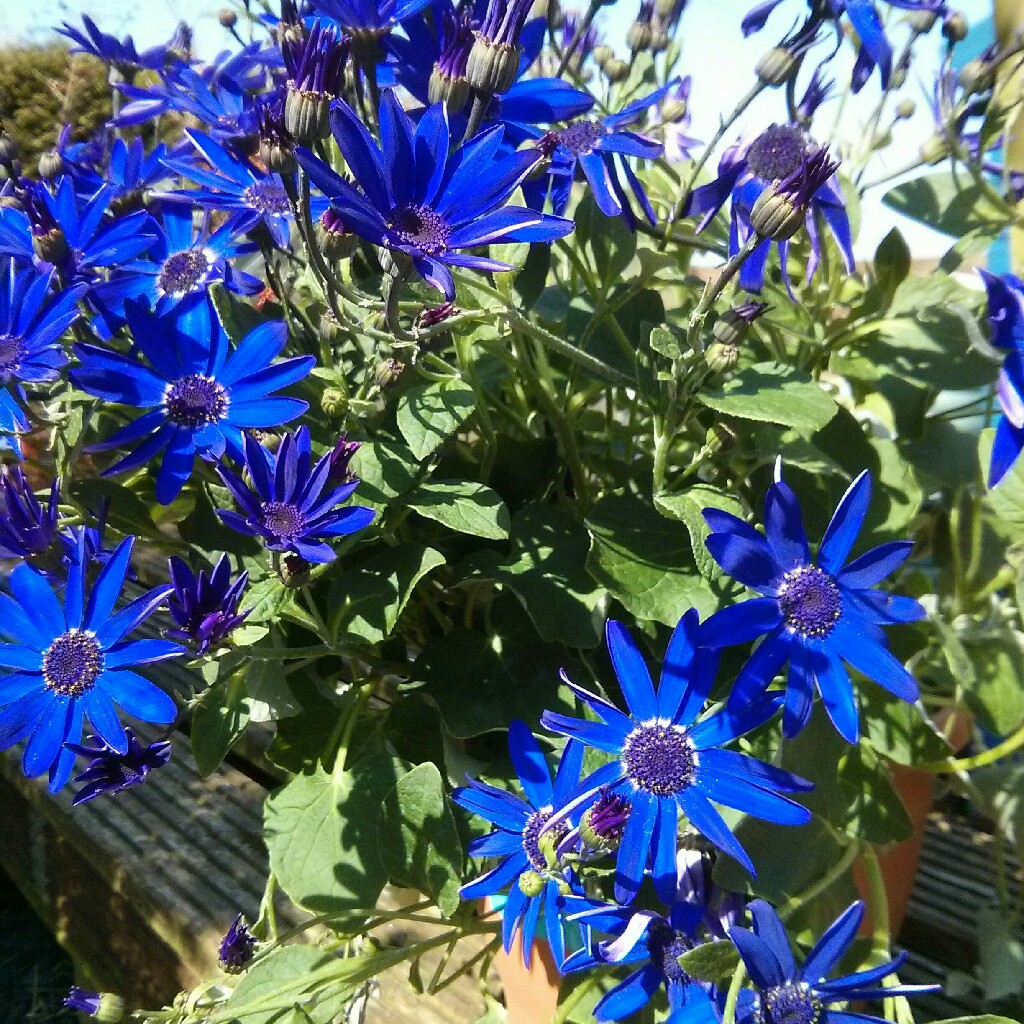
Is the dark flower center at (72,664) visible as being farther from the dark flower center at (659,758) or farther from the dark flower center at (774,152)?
the dark flower center at (774,152)

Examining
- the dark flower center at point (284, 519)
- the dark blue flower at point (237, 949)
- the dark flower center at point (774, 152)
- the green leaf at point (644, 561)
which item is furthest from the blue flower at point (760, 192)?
the dark blue flower at point (237, 949)

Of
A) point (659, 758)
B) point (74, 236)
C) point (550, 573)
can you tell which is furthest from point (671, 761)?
point (74, 236)

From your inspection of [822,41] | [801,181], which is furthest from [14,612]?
[822,41]

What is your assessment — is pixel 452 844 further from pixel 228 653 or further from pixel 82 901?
pixel 82 901

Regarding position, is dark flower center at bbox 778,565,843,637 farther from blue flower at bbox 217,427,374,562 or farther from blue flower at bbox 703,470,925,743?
blue flower at bbox 217,427,374,562

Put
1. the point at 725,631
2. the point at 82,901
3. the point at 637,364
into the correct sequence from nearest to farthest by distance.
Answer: the point at 725,631 → the point at 637,364 → the point at 82,901
